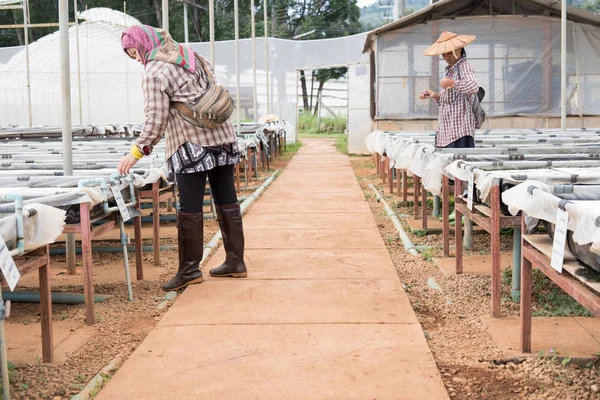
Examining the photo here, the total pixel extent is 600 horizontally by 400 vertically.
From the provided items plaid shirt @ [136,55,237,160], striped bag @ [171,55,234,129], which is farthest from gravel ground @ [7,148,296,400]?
striped bag @ [171,55,234,129]

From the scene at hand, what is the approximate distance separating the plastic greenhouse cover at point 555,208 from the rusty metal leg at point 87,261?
2.07 meters

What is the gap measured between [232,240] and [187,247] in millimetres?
328

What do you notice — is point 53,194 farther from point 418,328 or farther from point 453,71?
point 453,71

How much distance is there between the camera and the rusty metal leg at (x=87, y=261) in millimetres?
3754

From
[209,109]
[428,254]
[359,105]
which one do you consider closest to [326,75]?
[359,105]

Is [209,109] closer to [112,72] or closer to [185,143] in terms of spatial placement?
[185,143]

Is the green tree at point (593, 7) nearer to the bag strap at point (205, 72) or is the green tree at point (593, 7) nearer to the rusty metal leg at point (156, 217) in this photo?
the rusty metal leg at point (156, 217)

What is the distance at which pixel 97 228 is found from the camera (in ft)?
13.3

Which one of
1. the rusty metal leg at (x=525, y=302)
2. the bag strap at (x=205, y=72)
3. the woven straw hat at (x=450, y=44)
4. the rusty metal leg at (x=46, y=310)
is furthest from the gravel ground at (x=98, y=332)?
the woven straw hat at (x=450, y=44)

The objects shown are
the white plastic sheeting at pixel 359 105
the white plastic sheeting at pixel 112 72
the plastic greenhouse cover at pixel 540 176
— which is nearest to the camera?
the plastic greenhouse cover at pixel 540 176

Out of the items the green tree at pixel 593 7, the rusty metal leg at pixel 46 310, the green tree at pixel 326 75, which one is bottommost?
the rusty metal leg at pixel 46 310

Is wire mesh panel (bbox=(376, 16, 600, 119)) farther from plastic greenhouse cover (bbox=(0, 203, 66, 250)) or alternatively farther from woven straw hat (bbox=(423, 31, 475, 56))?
plastic greenhouse cover (bbox=(0, 203, 66, 250))

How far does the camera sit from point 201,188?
4680 millimetres

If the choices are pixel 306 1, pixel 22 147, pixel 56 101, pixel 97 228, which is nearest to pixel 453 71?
pixel 97 228
